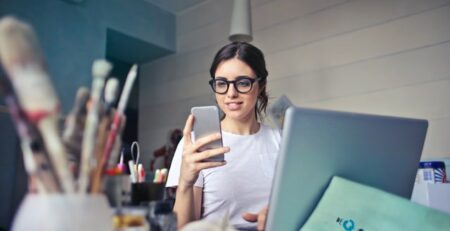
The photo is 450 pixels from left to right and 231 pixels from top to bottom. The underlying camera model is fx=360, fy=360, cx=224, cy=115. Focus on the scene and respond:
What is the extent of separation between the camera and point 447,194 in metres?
1.32

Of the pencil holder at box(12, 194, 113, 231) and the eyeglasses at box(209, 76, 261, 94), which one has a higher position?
the eyeglasses at box(209, 76, 261, 94)

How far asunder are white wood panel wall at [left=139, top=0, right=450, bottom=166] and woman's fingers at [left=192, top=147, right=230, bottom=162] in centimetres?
136

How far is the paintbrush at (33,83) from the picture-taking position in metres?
0.34

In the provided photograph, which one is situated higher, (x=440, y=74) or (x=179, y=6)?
(x=179, y=6)

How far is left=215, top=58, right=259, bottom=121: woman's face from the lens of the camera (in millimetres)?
1200

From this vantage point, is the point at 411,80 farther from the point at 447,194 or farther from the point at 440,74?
the point at 447,194

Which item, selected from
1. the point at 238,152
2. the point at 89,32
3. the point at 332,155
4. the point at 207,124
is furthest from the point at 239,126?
the point at 89,32

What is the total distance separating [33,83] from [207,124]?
20.1 inches

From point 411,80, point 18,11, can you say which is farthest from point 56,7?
point 411,80

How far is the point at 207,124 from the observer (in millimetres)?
834

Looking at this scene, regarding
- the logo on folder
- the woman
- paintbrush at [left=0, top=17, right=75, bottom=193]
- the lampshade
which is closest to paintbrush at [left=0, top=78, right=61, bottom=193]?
paintbrush at [left=0, top=17, right=75, bottom=193]

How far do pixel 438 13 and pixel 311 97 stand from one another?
2.52 ft

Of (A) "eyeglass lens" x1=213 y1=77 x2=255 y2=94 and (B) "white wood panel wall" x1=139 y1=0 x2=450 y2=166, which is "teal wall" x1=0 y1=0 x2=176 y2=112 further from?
(A) "eyeglass lens" x1=213 y1=77 x2=255 y2=94

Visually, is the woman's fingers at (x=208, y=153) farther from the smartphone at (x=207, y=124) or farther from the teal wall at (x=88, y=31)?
the teal wall at (x=88, y=31)
